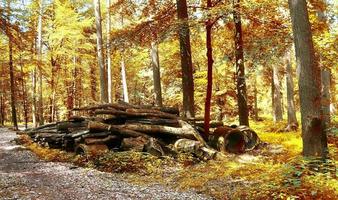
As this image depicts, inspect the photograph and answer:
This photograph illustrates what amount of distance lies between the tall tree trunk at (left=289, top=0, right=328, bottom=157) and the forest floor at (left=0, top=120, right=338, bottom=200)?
0.32m

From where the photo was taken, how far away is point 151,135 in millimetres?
12977

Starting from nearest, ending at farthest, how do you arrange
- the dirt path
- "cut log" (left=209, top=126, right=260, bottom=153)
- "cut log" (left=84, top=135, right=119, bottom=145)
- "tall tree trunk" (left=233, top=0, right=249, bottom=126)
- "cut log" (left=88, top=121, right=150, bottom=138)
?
the dirt path
"cut log" (left=84, top=135, right=119, bottom=145)
"cut log" (left=88, top=121, right=150, bottom=138)
"cut log" (left=209, top=126, right=260, bottom=153)
"tall tree trunk" (left=233, top=0, right=249, bottom=126)

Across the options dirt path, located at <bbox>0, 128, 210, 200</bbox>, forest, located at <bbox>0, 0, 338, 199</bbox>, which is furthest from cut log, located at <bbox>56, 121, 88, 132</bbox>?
dirt path, located at <bbox>0, 128, 210, 200</bbox>

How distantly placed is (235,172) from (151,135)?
4370 mm

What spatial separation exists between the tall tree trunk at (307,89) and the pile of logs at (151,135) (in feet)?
14.1

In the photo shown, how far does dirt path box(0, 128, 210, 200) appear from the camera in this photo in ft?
24.6

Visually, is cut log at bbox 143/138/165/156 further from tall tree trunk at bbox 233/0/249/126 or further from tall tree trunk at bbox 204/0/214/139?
tall tree trunk at bbox 233/0/249/126

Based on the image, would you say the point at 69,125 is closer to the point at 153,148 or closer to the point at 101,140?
the point at 101,140

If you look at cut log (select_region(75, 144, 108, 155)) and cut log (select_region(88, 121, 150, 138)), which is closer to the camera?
cut log (select_region(75, 144, 108, 155))

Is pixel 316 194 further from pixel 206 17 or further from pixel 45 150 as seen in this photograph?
pixel 45 150

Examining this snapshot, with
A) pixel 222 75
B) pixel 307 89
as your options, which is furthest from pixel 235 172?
pixel 222 75

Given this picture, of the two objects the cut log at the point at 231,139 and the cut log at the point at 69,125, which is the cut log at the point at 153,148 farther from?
the cut log at the point at 69,125

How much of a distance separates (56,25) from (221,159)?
67.6 ft

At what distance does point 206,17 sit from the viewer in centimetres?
1140
